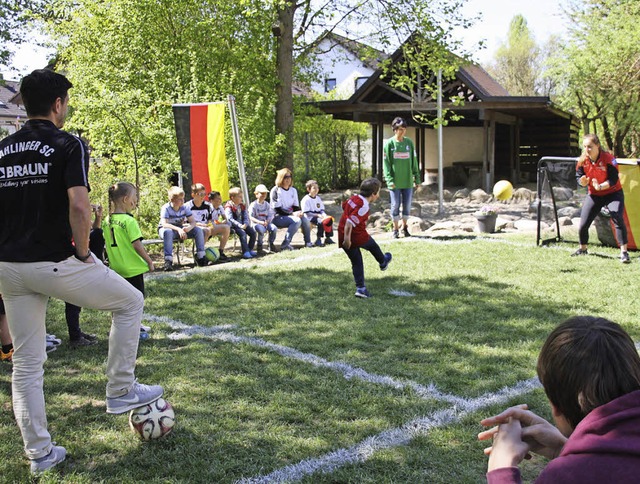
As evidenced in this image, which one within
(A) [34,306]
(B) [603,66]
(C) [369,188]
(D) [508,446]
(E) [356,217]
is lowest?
(D) [508,446]

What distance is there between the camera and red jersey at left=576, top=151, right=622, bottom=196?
8.97m

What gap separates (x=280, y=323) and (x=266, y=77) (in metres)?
11.8

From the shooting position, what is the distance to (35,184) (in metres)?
3.38

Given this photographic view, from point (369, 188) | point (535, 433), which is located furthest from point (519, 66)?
point (535, 433)

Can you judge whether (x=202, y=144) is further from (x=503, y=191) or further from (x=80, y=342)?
(x=503, y=191)

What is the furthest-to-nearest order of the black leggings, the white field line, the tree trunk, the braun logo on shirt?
the tree trunk < the black leggings < the white field line < the braun logo on shirt

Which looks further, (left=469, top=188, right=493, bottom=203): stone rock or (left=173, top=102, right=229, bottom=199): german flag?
(left=469, top=188, right=493, bottom=203): stone rock

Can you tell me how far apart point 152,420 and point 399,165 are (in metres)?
8.52

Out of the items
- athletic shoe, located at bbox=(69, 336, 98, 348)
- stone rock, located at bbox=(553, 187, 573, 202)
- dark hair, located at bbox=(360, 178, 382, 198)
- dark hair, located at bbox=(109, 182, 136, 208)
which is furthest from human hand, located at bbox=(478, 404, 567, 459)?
A: stone rock, located at bbox=(553, 187, 573, 202)

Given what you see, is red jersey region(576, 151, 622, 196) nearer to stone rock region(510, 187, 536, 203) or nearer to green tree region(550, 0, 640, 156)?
stone rock region(510, 187, 536, 203)

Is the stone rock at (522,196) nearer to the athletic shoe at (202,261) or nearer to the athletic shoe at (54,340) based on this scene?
the athletic shoe at (202,261)

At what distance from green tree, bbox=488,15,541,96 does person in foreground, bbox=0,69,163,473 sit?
4802 cm

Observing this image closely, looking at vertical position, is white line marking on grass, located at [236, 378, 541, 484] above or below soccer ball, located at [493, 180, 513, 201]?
below

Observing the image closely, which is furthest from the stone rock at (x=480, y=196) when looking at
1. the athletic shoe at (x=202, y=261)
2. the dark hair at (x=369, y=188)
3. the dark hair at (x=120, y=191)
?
the dark hair at (x=120, y=191)
